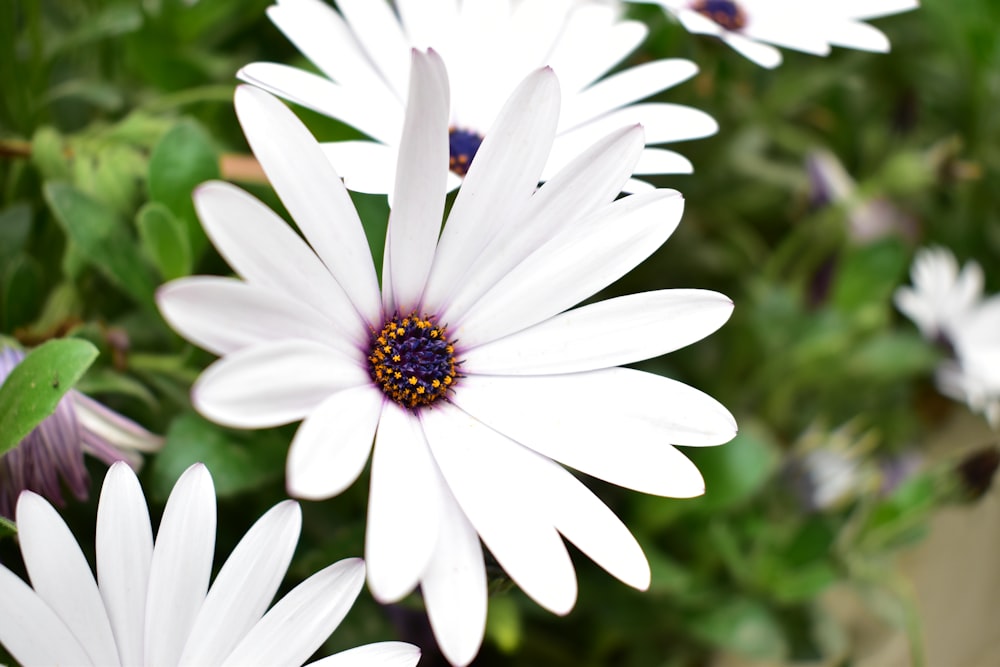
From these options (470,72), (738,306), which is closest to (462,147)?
(470,72)

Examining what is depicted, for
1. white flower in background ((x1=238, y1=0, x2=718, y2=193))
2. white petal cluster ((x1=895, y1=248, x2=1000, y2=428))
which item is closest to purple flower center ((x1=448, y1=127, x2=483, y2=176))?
white flower in background ((x1=238, y1=0, x2=718, y2=193))

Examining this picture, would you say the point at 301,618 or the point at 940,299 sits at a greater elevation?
the point at 940,299

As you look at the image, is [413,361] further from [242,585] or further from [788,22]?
[788,22]

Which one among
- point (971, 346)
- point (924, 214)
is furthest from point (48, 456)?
point (924, 214)

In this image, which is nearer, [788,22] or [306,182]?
[306,182]

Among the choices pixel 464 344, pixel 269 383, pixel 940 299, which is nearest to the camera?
pixel 269 383

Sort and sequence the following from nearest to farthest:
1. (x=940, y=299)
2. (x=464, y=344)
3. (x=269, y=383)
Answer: (x=269, y=383) → (x=464, y=344) → (x=940, y=299)

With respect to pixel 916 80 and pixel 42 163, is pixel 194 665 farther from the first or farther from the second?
pixel 916 80

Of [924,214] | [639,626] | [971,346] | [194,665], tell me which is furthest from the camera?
[924,214]
